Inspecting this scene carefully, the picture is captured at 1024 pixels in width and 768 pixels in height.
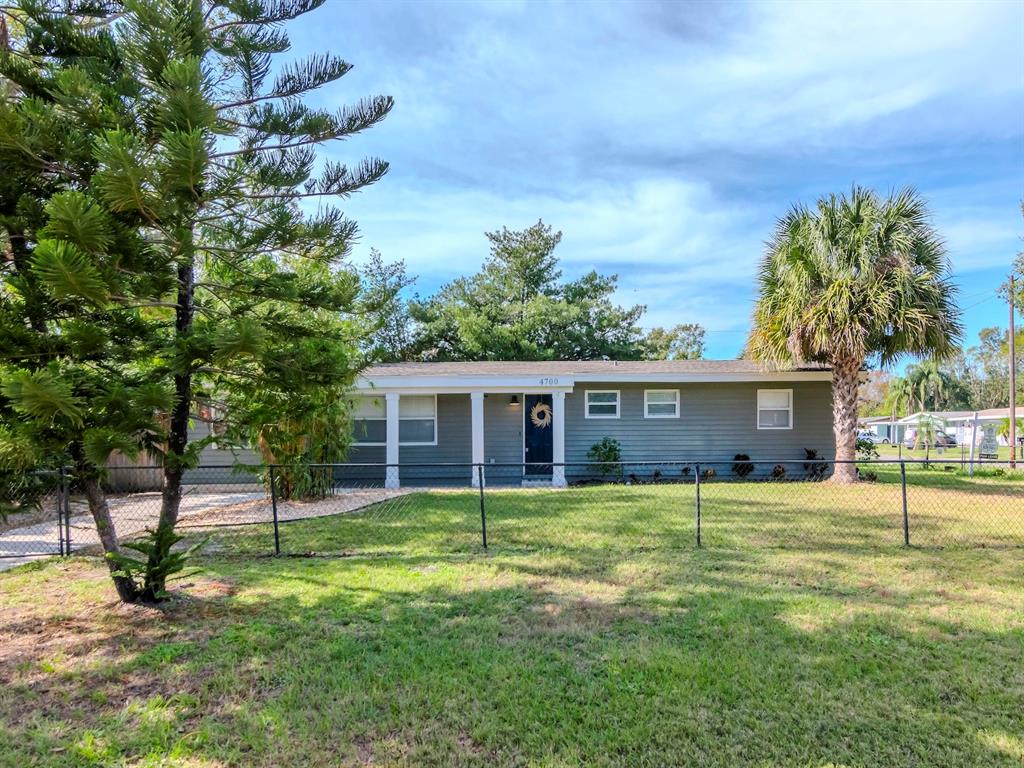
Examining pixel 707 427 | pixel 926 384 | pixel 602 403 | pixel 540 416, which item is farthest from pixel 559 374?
pixel 926 384

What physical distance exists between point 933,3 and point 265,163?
29.6ft

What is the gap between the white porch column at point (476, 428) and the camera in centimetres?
1300

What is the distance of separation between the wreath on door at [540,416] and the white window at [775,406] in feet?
17.8

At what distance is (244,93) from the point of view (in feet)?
14.9

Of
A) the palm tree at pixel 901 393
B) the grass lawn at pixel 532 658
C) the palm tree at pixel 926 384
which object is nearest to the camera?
the grass lawn at pixel 532 658

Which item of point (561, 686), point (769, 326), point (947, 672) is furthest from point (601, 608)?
point (769, 326)

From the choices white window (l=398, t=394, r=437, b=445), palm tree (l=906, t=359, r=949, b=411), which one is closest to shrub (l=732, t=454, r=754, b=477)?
white window (l=398, t=394, r=437, b=445)

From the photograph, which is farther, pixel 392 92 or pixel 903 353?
pixel 903 353

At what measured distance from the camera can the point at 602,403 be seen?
1449 cm

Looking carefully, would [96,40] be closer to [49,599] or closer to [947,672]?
[49,599]

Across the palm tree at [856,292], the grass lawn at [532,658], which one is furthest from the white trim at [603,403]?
the grass lawn at [532,658]

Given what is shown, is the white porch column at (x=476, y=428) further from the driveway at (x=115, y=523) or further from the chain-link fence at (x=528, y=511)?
the driveway at (x=115, y=523)

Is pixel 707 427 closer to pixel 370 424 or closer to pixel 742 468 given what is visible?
pixel 742 468

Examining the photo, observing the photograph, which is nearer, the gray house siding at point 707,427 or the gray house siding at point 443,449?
the gray house siding at point 443,449
